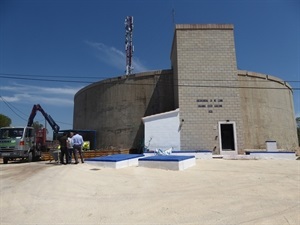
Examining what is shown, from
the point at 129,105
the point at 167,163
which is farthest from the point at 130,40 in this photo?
the point at 167,163

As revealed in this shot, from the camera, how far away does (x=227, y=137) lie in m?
17.7

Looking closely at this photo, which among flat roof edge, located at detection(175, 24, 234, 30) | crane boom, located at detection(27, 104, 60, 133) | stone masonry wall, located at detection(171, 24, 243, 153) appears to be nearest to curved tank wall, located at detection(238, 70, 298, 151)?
stone masonry wall, located at detection(171, 24, 243, 153)

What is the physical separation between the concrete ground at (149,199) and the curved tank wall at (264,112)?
12260 millimetres

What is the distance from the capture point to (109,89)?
23.7m

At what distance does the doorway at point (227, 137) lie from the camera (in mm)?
17327

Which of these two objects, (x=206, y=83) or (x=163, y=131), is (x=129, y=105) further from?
(x=206, y=83)

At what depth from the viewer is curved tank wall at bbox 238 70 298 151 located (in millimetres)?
20078

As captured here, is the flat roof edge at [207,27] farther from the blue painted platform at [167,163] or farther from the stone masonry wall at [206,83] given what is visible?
the blue painted platform at [167,163]

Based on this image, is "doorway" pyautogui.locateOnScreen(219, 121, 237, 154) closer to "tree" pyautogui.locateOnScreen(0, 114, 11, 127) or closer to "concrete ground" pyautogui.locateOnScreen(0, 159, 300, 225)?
"concrete ground" pyautogui.locateOnScreen(0, 159, 300, 225)

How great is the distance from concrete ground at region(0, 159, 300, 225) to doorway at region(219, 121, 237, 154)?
28.7 ft

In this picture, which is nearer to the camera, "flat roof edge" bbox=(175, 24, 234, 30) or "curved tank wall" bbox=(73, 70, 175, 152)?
"flat roof edge" bbox=(175, 24, 234, 30)

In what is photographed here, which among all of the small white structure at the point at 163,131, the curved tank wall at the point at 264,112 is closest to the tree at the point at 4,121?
the small white structure at the point at 163,131

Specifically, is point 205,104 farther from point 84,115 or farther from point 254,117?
point 84,115

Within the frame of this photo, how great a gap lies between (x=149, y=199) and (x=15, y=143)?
12346mm
